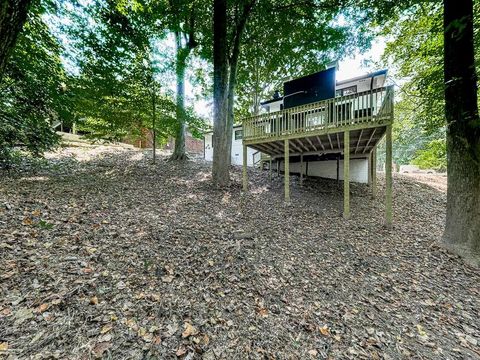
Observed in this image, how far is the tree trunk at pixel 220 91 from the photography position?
7.95 metres

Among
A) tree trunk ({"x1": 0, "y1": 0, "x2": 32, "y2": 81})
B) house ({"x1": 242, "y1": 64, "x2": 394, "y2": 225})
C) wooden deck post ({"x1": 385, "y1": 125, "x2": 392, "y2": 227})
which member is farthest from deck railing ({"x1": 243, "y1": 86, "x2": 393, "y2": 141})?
tree trunk ({"x1": 0, "y1": 0, "x2": 32, "y2": 81})

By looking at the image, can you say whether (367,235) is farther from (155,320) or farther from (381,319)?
(155,320)

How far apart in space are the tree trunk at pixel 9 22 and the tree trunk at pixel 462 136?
6887 mm

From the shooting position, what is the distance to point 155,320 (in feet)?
8.44

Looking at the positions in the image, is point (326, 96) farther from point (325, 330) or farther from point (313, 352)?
point (313, 352)

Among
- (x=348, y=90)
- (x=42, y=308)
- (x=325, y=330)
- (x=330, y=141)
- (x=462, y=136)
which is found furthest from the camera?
(x=348, y=90)

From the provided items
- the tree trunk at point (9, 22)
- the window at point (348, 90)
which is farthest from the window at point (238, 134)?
the tree trunk at point (9, 22)

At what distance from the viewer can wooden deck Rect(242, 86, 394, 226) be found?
633 centimetres

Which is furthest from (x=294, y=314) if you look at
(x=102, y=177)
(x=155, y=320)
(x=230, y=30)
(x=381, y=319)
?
(x=230, y=30)

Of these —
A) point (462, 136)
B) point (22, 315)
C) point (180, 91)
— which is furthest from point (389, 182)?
point (180, 91)

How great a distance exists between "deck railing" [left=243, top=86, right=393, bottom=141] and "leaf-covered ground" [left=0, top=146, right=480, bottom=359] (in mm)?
3160

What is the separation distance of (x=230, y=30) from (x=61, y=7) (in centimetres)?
636

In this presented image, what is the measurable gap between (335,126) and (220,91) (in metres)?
4.35

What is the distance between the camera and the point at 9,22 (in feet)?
6.81
